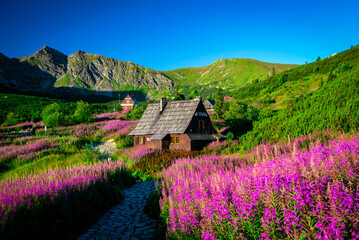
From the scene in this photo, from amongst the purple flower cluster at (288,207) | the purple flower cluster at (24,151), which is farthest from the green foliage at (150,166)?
the purple flower cluster at (288,207)

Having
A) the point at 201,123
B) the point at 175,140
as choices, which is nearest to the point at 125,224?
the point at 175,140

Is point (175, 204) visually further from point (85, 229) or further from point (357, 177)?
point (357, 177)

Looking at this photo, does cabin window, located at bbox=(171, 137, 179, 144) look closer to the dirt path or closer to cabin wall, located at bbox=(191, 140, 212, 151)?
cabin wall, located at bbox=(191, 140, 212, 151)

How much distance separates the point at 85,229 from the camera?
6516 mm

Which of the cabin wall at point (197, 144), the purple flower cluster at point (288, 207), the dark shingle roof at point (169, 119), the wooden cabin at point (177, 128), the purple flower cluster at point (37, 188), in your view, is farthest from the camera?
the dark shingle roof at point (169, 119)

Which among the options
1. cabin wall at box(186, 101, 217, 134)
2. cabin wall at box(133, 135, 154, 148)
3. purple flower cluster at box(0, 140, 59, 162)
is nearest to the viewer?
purple flower cluster at box(0, 140, 59, 162)

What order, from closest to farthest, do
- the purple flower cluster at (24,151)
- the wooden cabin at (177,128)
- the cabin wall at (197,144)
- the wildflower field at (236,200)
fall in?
the wildflower field at (236,200), the purple flower cluster at (24,151), the cabin wall at (197,144), the wooden cabin at (177,128)

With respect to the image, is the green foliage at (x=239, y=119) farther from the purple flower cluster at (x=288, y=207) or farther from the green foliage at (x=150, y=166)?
the purple flower cluster at (x=288, y=207)

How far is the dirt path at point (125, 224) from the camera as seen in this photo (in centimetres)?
599

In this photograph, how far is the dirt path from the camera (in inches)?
236

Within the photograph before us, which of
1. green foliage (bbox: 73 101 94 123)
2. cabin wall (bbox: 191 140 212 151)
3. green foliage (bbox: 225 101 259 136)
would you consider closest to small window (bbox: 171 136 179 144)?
cabin wall (bbox: 191 140 212 151)

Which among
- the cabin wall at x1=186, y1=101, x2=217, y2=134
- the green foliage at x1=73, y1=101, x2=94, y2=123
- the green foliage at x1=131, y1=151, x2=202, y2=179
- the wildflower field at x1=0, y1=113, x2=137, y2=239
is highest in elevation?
the green foliage at x1=73, y1=101, x2=94, y2=123

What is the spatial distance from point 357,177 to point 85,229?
6487 millimetres

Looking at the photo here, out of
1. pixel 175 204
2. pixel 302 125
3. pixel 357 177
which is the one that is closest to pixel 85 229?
pixel 175 204
